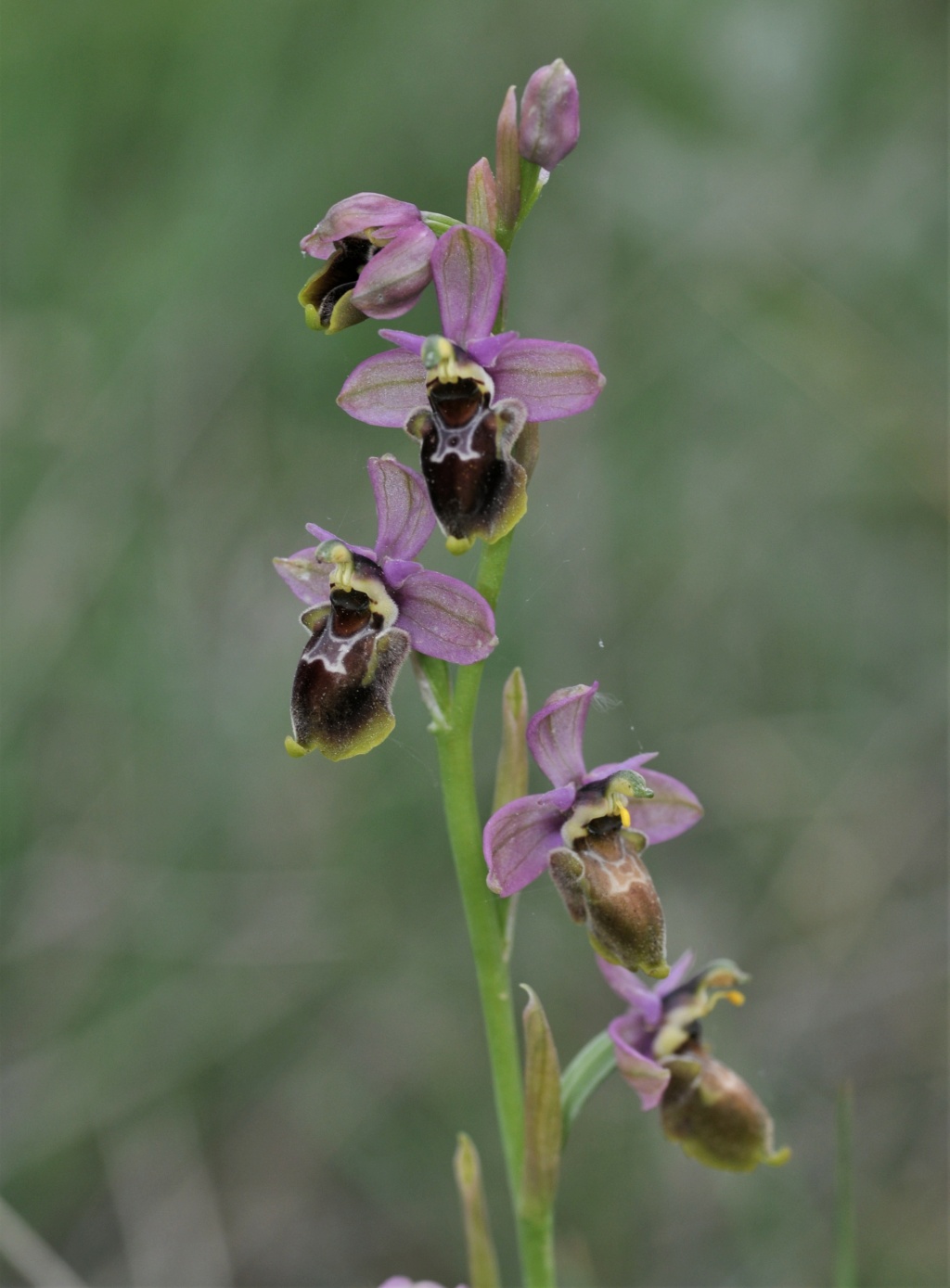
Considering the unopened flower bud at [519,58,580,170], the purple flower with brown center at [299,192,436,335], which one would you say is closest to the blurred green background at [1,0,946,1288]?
the purple flower with brown center at [299,192,436,335]

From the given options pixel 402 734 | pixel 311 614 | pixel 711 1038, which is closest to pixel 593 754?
pixel 402 734

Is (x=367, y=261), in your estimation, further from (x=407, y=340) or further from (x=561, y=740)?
(x=561, y=740)

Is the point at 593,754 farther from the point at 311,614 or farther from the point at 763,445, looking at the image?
the point at 311,614

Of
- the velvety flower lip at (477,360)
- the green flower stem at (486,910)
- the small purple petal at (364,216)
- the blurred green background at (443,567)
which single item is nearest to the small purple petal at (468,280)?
the velvety flower lip at (477,360)

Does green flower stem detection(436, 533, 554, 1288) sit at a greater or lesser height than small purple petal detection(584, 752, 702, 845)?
lesser

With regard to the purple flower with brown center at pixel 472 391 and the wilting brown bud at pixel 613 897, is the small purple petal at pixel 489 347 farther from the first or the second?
A: the wilting brown bud at pixel 613 897

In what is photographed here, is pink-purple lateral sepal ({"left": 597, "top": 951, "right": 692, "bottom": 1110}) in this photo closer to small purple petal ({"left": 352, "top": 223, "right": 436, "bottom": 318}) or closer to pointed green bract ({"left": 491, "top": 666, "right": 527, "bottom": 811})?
pointed green bract ({"left": 491, "top": 666, "right": 527, "bottom": 811})

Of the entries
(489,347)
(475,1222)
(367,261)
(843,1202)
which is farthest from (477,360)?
(843,1202)
